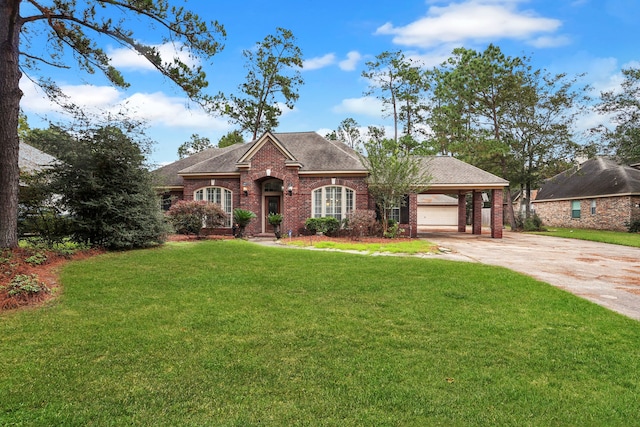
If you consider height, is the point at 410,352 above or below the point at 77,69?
below

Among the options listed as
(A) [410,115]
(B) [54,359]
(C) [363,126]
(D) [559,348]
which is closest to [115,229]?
(B) [54,359]

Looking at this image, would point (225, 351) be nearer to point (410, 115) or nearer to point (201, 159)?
point (201, 159)

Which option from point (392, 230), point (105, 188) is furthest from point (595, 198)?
point (105, 188)

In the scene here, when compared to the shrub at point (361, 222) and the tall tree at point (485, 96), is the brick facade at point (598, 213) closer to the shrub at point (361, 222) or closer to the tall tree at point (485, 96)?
the tall tree at point (485, 96)

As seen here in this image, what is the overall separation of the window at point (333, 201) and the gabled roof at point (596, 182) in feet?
64.1

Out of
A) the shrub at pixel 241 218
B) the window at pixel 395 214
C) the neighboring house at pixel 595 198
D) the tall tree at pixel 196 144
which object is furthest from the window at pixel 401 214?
the tall tree at pixel 196 144

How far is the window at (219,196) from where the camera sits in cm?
1836

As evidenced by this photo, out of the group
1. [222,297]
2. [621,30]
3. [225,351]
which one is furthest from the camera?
[621,30]

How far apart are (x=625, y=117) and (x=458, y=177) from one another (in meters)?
18.4

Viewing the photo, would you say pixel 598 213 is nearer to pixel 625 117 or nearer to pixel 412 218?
pixel 625 117

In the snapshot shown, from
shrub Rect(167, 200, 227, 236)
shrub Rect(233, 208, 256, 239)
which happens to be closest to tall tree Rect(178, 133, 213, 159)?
shrub Rect(233, 208, 256, 239)

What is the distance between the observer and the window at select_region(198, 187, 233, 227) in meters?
18.4

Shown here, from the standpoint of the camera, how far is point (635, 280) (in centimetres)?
760

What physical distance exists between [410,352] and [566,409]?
137 centimetres
